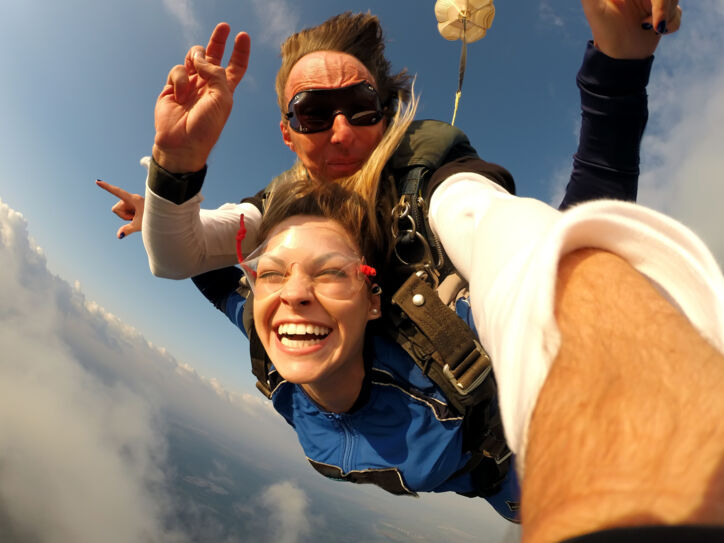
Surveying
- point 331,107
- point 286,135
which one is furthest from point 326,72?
point 286,135

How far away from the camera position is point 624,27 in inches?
42.8

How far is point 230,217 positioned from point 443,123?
1.19m

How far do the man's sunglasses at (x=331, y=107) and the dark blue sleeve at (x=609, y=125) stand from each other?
1.00 m

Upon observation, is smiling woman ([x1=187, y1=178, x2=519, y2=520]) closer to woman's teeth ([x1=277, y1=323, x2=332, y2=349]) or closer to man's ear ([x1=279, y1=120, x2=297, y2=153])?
woman's teeth ([x1=277, y1=323, x2=332, y2=349])

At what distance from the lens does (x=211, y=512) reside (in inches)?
3765

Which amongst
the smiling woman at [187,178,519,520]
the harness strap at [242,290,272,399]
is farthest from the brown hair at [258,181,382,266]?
the harness strap at [242,290,272,399]

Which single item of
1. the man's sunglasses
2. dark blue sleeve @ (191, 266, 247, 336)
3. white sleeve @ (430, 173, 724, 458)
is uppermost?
white sleeve @ (430, 173, 724, 458)

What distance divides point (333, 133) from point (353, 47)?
1.97ft

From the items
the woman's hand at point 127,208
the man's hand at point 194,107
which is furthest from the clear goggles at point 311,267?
the woman's hand at point 127,208

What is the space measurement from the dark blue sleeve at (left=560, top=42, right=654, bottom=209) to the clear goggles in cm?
93

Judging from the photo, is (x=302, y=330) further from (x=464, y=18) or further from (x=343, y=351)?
(x=464, y=18)

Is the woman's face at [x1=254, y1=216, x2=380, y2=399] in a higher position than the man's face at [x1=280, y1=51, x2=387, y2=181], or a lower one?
lower

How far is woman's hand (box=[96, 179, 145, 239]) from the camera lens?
192 cm

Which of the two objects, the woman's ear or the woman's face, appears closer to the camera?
the woman's face
